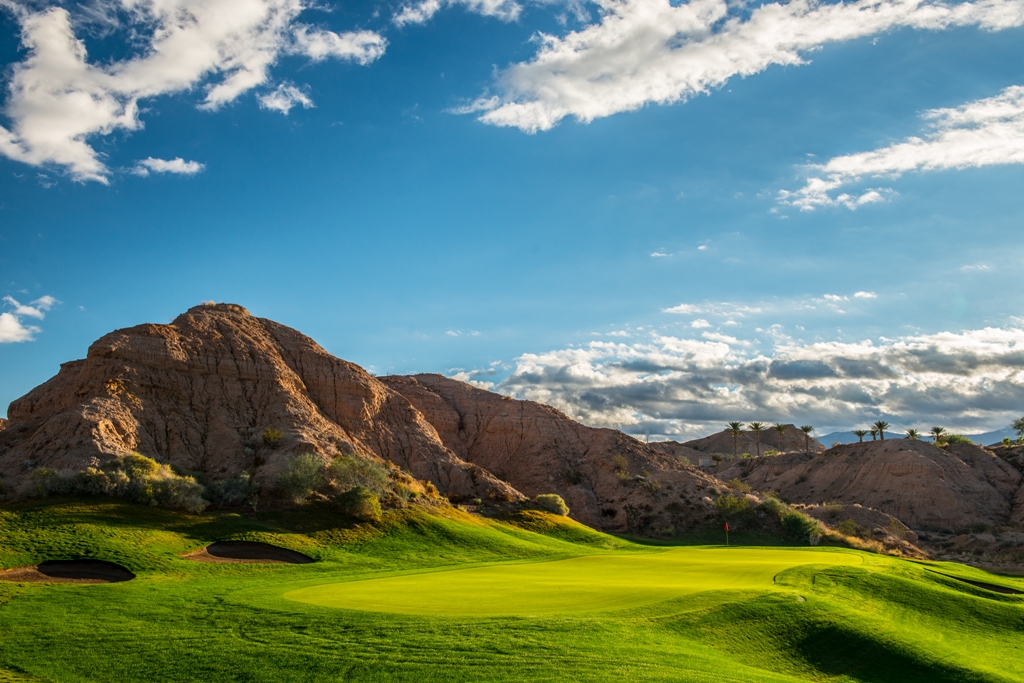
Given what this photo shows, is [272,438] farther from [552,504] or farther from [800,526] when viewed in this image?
[800,526]

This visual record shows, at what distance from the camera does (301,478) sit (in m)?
46.2

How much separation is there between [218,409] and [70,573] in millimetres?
24895

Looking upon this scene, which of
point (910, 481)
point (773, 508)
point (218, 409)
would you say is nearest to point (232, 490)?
point (218, 409)

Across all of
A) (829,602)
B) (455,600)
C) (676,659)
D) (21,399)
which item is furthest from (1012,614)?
(21,399)

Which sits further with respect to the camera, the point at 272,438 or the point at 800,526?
the point at 800,526

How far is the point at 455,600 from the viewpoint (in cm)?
2420

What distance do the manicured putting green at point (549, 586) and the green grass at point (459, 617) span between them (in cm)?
15

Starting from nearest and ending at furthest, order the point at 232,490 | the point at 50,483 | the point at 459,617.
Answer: the point at 459,617, the point at 50,483, the point at 232,490

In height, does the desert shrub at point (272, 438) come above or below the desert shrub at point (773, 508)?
above

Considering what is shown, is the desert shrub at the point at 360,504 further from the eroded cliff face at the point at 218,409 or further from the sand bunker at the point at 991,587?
the sand bunker at the point at 991,587

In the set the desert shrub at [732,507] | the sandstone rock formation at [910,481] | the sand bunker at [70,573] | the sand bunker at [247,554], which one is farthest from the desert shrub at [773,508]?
the sand bunker at [70,573]

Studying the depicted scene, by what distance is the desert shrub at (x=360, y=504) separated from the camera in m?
46.4

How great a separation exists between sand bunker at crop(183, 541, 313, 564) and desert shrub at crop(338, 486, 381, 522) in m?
7.23

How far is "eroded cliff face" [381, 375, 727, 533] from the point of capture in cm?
7200
